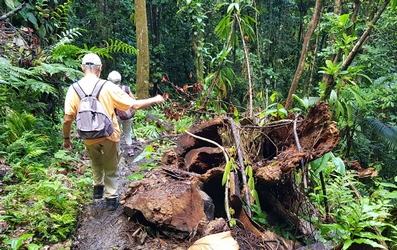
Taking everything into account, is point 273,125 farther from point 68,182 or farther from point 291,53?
point 291,53

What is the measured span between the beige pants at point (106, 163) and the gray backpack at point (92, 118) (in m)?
0.29

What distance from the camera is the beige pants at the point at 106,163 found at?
3.41 metres

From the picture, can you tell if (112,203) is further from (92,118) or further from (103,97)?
(103,97)

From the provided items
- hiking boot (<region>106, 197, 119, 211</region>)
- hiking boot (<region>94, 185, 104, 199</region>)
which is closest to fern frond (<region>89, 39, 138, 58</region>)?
hiking boot (<region>94, 185, 104, 199</region>)

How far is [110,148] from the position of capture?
3443mm

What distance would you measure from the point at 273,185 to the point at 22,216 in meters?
2.54

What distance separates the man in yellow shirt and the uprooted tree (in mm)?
494

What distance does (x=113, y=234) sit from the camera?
2.97m

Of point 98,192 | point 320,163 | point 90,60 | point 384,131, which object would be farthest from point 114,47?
point 384,131

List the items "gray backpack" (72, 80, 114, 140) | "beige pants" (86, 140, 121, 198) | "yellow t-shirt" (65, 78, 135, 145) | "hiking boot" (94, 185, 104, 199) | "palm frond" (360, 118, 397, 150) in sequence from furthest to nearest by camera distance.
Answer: "palm frond" (360, 118, 397, 150), "hiking boot" (94, 185, 104, 199), "beige pants" (86, 140, 121, 198), "yellow t-shirt" (65, 78, 135, 145), "gray backpack" (72, 80, 114, 140)

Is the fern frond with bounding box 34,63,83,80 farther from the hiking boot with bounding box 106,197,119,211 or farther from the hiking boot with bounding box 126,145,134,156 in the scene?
the hiking boot with bounding box 106,197,119,211

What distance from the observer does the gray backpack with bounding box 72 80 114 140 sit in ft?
9.96

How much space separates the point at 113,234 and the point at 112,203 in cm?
62

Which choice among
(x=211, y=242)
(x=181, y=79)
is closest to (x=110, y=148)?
(x=211, y=242)
